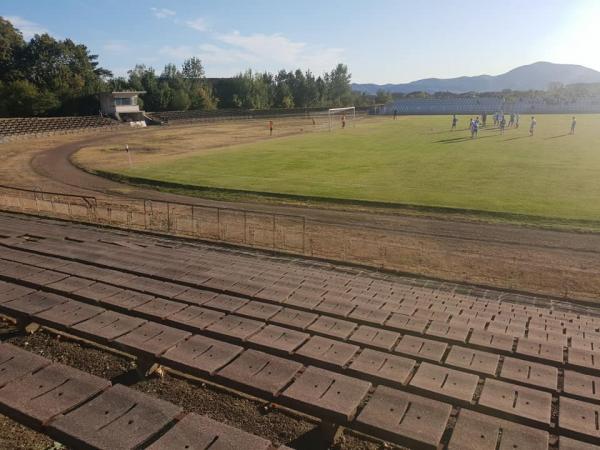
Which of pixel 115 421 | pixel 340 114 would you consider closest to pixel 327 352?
pixel 115 421

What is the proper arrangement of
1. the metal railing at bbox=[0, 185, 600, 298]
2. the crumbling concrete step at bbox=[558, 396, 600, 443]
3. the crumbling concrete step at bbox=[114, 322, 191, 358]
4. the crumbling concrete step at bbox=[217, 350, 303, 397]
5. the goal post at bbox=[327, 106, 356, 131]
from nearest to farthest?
the crumbling concrete step at bbox=[558, 396, 600, 443] → the crumbling concrete step at bbox=[217, 350, 303, 397] → the crumbling concrete step at bbox=[114, 322, 191, 358] → the metal railing at bbox=[0, 185, 600, 298] → the goal post at bbox=[327, 106, 356, 131]

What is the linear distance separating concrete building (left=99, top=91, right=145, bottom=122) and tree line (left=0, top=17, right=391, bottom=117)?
2.19 meters

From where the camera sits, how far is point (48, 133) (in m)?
66.0

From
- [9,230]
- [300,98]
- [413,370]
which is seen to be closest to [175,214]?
[9,230]

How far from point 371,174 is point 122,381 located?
3046 cm

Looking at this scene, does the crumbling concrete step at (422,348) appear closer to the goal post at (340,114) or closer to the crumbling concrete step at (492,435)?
the crumbling concrete step at (492,435)

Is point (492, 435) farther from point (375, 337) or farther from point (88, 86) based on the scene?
point (88, 86)

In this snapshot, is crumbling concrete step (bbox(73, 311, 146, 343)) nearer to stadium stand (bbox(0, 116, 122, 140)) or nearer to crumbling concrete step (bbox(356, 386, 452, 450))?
crumbling concrete step (bbox(356, 386, 452, 450))

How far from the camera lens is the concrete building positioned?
3381 inches

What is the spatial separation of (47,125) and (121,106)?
19.0m

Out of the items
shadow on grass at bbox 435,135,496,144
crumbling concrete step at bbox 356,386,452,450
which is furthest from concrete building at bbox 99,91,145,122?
crumbling concrete step at bbox 356,386,452,450

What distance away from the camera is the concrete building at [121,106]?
85.9m

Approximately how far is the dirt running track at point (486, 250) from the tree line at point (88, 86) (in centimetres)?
6705

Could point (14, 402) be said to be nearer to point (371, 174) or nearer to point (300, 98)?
point (371, 174)
